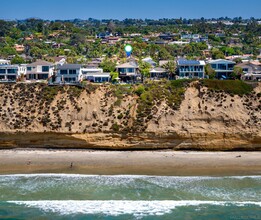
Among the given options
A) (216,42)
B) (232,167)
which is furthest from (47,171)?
(216,42)

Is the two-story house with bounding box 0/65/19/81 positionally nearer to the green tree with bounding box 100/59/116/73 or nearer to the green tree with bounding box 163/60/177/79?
the green tree with bounding box 100/59/116/73

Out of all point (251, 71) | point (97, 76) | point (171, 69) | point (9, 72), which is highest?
point (171, 69)

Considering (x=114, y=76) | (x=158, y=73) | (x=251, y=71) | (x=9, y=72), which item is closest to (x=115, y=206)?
(x=114, y=76)

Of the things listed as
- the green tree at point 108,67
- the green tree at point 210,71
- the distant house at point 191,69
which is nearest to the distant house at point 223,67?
the green tree at point 210,71

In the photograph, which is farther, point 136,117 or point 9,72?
point 9,72

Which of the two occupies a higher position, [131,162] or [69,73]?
[69,73]

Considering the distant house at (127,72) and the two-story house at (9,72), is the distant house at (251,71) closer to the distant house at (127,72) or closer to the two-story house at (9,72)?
the distant house at (127,72)

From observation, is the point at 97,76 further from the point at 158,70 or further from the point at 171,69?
the point at 171,69
